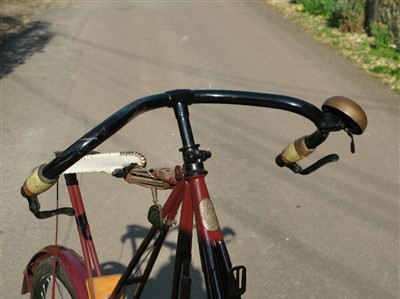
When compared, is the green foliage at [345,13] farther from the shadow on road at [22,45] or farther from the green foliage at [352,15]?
the shadow on road at [22,45]

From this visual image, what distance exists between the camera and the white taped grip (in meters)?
2.15

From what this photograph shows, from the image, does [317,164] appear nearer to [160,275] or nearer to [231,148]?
[160,275]

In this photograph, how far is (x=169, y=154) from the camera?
22.9 ft

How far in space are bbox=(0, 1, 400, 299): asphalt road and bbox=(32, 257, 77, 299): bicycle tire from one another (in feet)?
4.26

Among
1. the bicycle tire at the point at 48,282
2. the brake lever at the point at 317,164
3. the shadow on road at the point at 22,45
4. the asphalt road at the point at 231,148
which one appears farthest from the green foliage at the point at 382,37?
the brake lever at the point at 317,164

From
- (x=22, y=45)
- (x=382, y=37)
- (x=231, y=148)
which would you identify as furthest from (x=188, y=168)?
(x=22, y=45)

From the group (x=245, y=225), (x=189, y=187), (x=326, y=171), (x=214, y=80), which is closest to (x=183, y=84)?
(x=214, y=80)

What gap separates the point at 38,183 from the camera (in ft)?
7.18

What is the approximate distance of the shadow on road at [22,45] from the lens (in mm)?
11172

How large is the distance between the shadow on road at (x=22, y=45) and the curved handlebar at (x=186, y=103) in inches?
350

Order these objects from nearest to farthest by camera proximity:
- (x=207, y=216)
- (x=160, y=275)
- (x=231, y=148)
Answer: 1. (x=207, y=216)
2. (x=160, y=275)
3. (x=231, y=148)

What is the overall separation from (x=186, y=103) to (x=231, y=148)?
5.18 m

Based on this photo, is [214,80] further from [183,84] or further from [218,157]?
[218,157]

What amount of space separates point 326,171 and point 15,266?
3.40 metres
